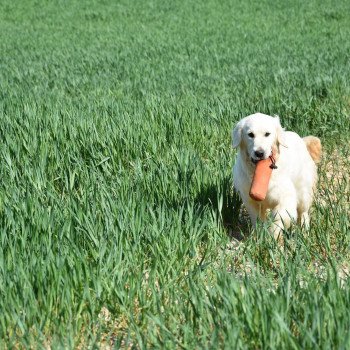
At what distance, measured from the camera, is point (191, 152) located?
514 centimetres

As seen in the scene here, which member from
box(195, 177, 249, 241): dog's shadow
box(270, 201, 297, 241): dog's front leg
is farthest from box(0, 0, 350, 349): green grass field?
box(270, 201, 297, 241): dog's front leg

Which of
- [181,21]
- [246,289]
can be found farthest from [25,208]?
[181,21]

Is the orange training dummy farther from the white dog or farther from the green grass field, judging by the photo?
the green grass field

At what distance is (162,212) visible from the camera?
3771 millimetres

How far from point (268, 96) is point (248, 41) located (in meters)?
7.72

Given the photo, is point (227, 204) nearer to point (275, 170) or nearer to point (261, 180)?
point (275, 170)

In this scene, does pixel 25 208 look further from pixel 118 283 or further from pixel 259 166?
pixel 259 166

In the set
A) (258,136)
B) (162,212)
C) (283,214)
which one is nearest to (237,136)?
(258,136)

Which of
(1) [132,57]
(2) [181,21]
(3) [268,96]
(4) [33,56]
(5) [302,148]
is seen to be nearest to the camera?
(5) [302,148]

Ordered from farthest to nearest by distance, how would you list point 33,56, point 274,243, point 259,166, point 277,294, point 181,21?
point 181,21 → point 33,56 → point 259,166 → point 274,243 → point 277,294

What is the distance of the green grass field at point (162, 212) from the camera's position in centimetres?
265

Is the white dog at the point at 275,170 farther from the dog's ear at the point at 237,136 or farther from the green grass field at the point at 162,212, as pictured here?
the green grass field at the point at 162,212

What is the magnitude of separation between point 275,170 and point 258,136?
0.87 feet

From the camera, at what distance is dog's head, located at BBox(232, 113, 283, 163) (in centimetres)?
405
